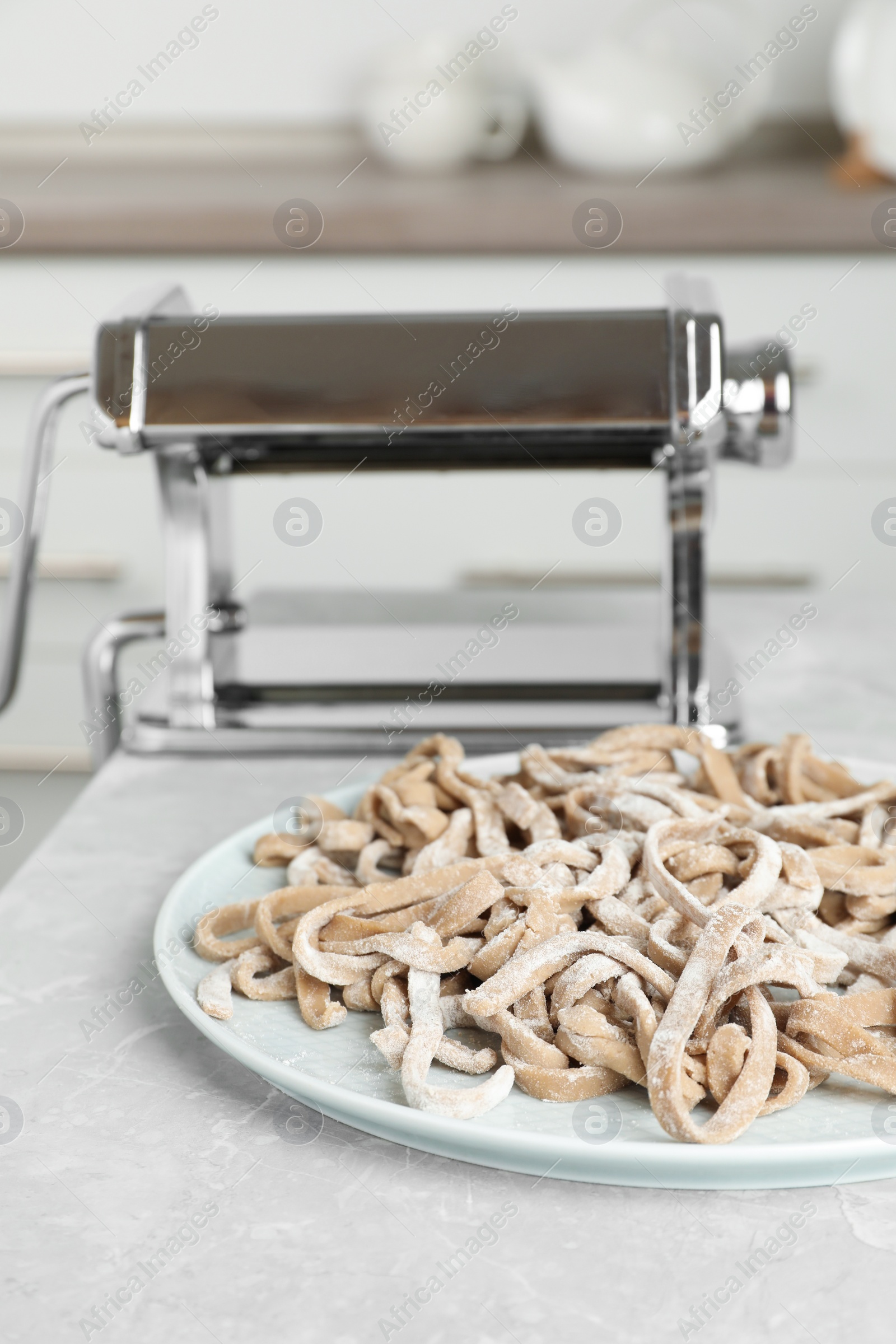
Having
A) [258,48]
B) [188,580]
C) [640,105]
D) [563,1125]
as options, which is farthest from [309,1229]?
[258,48]

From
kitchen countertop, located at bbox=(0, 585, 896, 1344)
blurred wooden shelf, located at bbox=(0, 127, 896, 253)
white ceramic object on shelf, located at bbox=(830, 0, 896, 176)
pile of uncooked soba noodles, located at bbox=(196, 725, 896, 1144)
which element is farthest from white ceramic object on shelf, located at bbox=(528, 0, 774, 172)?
kitchen countertop, located at bbox=(0, 585, 896, 1344)

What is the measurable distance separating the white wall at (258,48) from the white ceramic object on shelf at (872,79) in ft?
1.06

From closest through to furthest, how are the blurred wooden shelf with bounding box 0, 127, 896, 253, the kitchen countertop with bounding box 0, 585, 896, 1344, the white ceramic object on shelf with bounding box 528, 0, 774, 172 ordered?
the kitchen countertop with bounding box 0, 585, 896, 1344, the blurred wooden shelf with bounding box 0, 127, 896, 253, the white ceramic object on shelf with bounding box 528, 0, 774, 172


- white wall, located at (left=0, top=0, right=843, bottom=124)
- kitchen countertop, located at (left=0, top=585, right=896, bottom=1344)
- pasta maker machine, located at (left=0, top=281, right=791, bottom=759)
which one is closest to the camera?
kitchen countertop, located at (left=0, top=585, right=896, bottom=1344)

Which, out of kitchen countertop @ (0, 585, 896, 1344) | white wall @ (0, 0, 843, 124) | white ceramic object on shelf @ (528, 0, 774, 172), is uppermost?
white wall @ (0, 0, 843, 124)

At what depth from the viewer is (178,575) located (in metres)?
1.08

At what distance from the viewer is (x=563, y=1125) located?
21.1 inches

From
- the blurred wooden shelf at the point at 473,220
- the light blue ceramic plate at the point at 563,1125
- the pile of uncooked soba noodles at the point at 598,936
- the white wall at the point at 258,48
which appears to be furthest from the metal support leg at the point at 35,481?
the white wall at the point at 258,48

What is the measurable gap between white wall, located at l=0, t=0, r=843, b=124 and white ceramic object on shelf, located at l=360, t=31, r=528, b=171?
201 millimetres

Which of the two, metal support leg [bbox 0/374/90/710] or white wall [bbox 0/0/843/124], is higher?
white wall [bbox 0/0/843/124]

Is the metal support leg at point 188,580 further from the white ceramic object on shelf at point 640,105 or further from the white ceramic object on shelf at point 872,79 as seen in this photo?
the white ceramic object on shelf at point 872,79

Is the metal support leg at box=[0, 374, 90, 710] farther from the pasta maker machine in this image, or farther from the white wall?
the white wall

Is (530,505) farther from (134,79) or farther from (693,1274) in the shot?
(693,1274)

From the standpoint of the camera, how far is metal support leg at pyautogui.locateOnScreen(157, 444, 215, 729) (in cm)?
105
